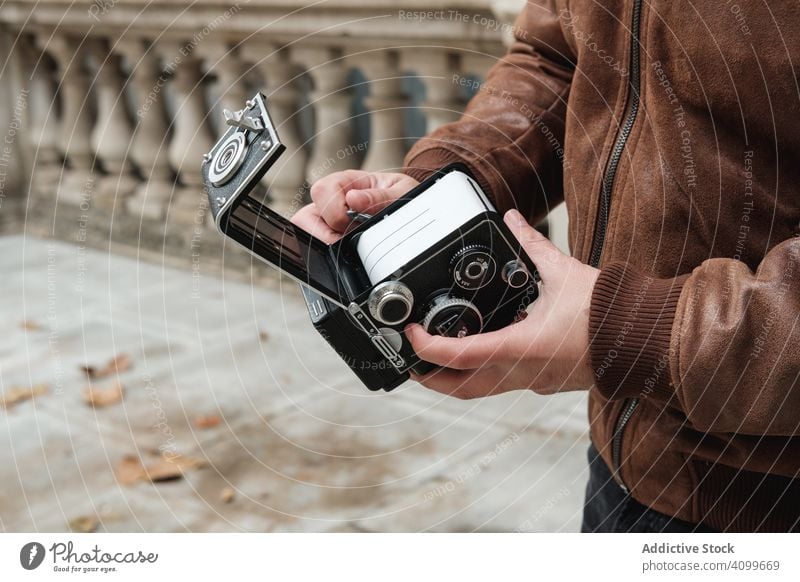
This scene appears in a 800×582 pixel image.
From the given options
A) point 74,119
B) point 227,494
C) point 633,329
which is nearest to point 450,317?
point 633,329

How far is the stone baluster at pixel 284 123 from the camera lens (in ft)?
6.72

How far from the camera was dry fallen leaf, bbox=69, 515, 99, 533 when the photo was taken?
1.44 meters

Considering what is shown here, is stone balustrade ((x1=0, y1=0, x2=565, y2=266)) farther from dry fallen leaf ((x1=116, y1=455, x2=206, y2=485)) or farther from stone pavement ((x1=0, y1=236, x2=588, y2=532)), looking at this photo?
dry fallen leaf ((x1=116, y1=455, x2=206, y2=485))

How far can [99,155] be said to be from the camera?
2656 mm

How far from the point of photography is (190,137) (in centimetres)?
239

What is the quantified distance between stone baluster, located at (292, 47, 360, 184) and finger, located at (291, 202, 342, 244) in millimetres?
1125

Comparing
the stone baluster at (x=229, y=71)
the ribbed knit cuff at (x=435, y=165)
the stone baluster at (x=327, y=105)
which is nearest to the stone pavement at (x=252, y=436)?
the stone baluster at (x=327, y=105)

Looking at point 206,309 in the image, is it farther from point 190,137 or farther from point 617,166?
point 617,166

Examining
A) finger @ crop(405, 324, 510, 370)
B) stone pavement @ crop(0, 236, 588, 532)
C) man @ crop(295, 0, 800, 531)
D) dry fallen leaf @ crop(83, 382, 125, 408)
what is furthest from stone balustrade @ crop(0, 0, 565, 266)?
finger @ crop(405, 324, 510, 370)

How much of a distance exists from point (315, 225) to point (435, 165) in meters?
0.13

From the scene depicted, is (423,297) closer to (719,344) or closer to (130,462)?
(719,344)

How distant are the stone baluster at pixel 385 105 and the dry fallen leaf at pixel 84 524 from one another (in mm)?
854
